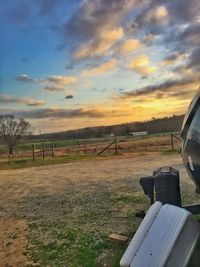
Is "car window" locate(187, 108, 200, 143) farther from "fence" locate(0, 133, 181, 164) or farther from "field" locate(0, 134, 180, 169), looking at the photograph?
"fence" locate(0, 133, 181, 164)

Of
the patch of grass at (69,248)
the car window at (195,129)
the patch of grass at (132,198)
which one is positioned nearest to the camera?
the car window at (195,129)

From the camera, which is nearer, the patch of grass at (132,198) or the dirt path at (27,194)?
the dirt path at (27,194)

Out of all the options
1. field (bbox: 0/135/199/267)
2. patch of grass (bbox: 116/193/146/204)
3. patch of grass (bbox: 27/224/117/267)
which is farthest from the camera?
patch of grass (bbox: 116/193/146/204)

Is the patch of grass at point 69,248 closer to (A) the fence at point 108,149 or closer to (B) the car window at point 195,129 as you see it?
(B) the car window at point 195,129

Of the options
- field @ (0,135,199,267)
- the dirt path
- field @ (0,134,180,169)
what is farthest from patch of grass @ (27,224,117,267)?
field @ (0,134,180,169)

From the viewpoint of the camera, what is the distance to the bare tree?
141ft

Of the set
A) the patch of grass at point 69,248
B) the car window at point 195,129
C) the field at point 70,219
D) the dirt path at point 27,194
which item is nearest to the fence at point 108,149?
the dirt path at point 27,194

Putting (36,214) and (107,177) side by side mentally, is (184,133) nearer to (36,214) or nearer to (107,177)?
(36,214)

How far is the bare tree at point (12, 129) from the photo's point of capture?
4306 centimetres

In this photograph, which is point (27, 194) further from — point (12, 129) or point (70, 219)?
point (12, 129)

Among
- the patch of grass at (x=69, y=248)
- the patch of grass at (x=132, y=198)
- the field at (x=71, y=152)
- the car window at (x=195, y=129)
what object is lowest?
the patch of grass at (x=69, y=248)

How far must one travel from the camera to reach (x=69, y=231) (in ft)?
21.3

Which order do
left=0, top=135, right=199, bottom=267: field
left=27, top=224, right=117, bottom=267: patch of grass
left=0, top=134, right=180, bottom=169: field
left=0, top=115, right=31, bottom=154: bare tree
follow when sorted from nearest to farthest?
1. left=27, top=224, right=117, bottom=267: patch of grass
2. left=0, top=135, right=199, bottom=267: field
3. left=0, top=134, right=180, bottom=169: field
4. left=0, top=115, right=31, bottom=154: bare tree

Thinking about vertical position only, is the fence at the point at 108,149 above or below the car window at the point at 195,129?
below
